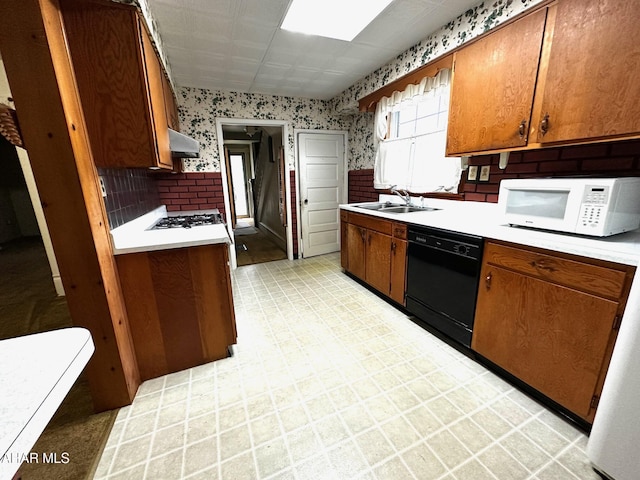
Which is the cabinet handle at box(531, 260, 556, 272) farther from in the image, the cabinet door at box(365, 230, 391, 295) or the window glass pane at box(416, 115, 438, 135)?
the window glass pane at box(416, 115, 438, 135)

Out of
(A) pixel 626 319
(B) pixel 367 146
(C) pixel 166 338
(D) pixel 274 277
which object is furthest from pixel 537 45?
(D) pixel 274 277

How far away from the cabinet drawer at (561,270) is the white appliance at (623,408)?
191 mm

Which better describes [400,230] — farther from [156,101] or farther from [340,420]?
[156,101]

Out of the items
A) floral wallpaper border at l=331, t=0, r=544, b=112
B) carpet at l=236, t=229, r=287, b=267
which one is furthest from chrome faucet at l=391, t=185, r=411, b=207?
carpet at l=236, t=229, r=287, b=267

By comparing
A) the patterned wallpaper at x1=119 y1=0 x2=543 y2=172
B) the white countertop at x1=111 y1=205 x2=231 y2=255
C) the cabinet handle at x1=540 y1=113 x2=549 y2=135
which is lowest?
the white countertop at x1=111 y1=205 x2=231 y2=255

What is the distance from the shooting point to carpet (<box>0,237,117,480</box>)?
47.6 inches

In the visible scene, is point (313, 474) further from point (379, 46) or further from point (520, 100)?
point (379, 46)

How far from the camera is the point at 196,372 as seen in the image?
5.90 ft

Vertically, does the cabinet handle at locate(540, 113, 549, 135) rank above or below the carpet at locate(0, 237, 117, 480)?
above

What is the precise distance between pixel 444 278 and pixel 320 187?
104 inches

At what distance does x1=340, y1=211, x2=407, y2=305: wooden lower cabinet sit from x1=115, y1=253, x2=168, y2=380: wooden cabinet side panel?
6.35 ft

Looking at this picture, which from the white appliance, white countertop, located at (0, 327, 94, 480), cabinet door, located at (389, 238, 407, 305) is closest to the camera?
white countertop, located at (0, 327, 94, 480)

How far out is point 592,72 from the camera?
4.35ft

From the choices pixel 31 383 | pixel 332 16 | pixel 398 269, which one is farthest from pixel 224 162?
pixel 31 383
